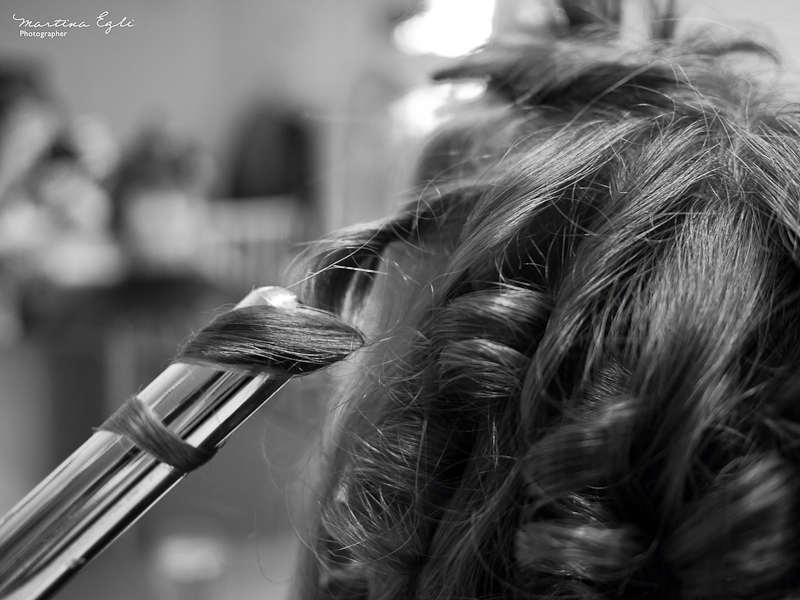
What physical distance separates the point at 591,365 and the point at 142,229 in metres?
1.43

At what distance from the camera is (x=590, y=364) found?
252 mm

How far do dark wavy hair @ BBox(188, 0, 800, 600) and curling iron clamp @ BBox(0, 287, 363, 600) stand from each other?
7 centimetres

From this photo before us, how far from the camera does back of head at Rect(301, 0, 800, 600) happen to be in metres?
0.23

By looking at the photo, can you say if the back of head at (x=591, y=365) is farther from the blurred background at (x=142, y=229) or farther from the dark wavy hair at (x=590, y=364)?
the blurred background at (x=142, y=229)

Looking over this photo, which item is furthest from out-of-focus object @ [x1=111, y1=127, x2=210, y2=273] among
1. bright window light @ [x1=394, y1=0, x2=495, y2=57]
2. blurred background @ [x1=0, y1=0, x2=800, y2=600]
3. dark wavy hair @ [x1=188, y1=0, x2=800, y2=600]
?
dark wavy hair @ [x1=188, y1=0, x2=800, y2=600]

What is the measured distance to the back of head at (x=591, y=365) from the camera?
228 millimetres

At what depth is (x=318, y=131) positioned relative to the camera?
201 centimetres

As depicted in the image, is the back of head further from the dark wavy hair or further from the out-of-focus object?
the out-of-focus object

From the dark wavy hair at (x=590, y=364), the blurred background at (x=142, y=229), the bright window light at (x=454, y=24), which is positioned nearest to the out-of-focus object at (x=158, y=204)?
the blurred background at (x=142, y=229)

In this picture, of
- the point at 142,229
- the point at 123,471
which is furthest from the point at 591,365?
the point at 142,229

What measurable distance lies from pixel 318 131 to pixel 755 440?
A: 189 centimetres

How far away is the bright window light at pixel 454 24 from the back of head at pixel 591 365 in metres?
0.95

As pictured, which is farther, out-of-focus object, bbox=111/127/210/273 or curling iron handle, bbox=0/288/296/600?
out-of-focus object, bbox=111/127/210/273

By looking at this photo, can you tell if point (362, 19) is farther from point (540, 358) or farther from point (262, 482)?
point (540, 358)
